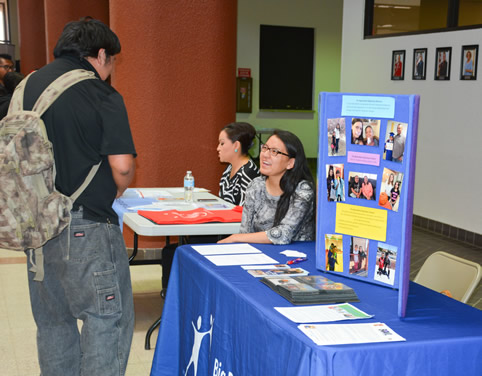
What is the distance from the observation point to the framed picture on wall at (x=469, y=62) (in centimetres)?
668

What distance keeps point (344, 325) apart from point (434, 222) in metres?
6.05

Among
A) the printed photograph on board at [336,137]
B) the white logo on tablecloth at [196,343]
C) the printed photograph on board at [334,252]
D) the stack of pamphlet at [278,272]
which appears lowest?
the white logo on tablecloth at [196,343]

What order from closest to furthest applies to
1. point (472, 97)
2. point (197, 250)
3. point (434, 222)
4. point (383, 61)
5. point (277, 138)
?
point (197, 250) < point (277, 138) < point (472, 97) < point (434, 222) < point (383, 61)

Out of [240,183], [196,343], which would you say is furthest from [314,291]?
[240,183]

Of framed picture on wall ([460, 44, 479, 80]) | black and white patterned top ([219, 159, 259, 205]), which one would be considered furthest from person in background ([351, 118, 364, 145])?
framed picture on wall ([460, 44, 479, 80])

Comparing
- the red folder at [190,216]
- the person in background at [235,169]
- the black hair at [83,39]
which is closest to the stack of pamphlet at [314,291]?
the black hair at [83,39]

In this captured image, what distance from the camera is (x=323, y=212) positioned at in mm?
2193

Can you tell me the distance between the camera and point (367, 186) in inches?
80.7

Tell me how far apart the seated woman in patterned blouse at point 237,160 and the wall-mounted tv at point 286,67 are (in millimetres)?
9267

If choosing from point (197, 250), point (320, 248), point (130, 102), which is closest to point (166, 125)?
point (130, 102)

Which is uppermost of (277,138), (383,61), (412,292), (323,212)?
(383,61)

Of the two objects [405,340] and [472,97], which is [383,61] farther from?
[405,340]

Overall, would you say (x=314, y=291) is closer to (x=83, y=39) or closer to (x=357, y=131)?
(x=357, y=131)

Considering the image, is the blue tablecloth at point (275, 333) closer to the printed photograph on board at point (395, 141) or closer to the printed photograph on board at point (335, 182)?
the printed photograph on board at point (335, 182)
